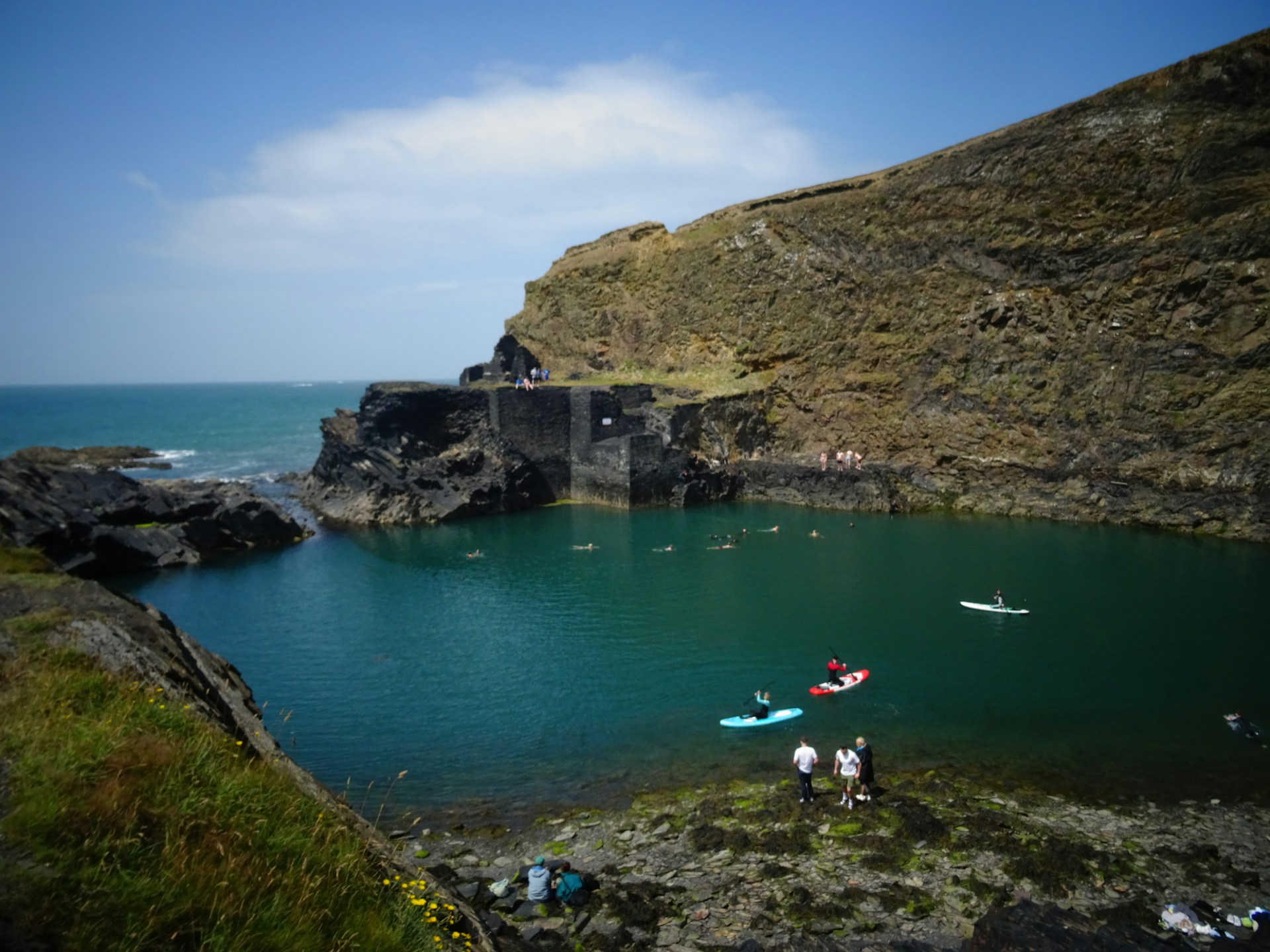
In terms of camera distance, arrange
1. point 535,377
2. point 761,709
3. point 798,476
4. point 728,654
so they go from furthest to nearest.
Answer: point 535,377
point 798,476
point 728,654
point 761,709

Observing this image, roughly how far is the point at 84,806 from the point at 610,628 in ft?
64.8

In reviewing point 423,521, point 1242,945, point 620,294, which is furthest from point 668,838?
point 620,294

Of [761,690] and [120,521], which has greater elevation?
[120,521]

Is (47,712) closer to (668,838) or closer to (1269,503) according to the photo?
(668,838)

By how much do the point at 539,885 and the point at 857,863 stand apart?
5059mm

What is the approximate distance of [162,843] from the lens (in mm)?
5383

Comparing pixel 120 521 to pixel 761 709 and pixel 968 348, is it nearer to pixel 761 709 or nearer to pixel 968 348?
pixel 761 709

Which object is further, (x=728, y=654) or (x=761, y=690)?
(x=728, y=654)

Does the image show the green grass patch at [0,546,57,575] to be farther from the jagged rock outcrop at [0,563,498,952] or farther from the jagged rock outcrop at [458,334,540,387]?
the jagged rock outcrop at [458,334,540,387]

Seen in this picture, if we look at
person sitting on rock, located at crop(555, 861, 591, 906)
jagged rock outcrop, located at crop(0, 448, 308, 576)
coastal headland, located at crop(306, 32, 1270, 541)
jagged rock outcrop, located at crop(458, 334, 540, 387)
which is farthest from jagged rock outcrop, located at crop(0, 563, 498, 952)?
jagged rock outcrop, located at crop(458, 334, 540, 387)

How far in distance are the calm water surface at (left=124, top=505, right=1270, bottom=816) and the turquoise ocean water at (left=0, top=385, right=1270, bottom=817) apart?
9 centimetres


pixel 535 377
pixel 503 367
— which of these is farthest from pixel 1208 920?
pixel 503 367

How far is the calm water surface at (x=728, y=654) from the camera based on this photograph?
16.2 m

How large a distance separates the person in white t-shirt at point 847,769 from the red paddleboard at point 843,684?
4.61m
